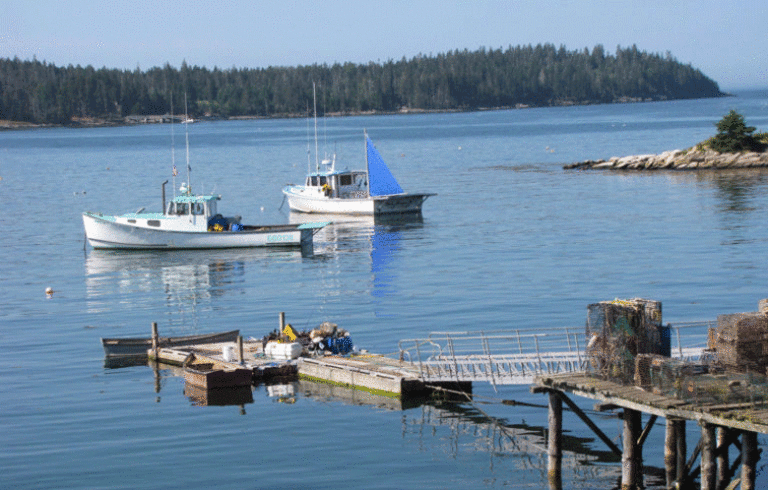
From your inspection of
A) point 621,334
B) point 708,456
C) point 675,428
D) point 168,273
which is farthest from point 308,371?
point 168,273

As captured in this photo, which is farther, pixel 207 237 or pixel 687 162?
pixel 687 162

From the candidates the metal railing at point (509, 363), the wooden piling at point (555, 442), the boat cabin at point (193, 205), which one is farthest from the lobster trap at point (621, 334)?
the boat cabin at point (193, 205)

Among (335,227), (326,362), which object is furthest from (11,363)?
(335,227)

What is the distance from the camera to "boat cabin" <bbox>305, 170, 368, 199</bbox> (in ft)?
245

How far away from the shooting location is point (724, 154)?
93.4 metres

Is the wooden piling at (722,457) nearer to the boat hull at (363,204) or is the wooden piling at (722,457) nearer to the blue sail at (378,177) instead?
the boat hull at (363,204)

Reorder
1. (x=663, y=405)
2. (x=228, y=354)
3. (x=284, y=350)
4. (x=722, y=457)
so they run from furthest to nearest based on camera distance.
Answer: (x=228, y=354) → (x=284, y=350) → (x=722, y=457) → (x=663, y=405)

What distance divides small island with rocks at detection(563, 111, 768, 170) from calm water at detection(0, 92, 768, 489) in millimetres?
3443

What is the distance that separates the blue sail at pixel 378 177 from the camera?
71.5m

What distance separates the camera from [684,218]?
6556cm

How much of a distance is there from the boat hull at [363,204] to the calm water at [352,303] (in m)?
1.42

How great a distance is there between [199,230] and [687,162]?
52.1 meters

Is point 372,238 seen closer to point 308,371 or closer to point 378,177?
point 378,177

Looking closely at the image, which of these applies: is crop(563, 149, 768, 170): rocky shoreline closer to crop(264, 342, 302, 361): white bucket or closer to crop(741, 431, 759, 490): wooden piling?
crop(264, 342, 302, 361): white bucket
